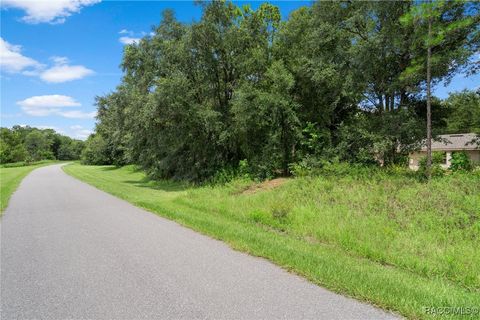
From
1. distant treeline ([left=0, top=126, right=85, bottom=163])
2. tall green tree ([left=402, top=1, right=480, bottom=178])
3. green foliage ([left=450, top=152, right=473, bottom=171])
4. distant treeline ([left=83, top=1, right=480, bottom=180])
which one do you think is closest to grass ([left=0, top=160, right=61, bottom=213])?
distant treeline ([left=83, top=1, right=480, bottom=180])

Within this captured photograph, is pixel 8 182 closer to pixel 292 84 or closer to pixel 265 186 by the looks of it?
pixel 265 186

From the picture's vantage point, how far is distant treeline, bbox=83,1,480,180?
47.5ft

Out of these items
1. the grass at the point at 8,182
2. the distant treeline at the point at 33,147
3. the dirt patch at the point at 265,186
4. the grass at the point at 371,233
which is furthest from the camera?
the distant treeline at the point at 33,147

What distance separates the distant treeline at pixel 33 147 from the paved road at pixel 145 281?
7413 cm

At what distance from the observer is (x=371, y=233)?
7527mm

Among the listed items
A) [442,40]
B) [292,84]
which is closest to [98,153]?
[292,84]

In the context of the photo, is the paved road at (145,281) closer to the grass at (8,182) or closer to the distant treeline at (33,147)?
the grass at (8,182)

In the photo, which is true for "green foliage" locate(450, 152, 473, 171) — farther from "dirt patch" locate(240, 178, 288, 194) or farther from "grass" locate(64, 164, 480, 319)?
"dirt patch" locate(240, 178, 288, 194)

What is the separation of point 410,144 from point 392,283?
40.6 ft

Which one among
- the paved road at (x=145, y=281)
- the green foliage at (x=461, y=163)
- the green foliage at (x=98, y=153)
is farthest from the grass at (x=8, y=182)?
the green foliage at (x=461, y=163)

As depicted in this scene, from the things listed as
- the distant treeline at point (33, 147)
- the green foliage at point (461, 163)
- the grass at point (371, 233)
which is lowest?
the grass at point (371, 233)

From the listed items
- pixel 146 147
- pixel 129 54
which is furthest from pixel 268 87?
pixel 146 147

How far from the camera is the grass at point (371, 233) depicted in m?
4.57

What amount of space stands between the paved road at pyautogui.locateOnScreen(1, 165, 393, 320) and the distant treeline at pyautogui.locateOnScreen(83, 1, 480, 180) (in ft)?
35.3
